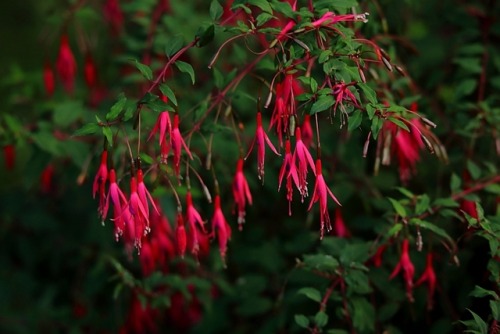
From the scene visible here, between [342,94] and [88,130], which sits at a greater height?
[342,94]

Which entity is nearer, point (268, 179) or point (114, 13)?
point (268, 179)

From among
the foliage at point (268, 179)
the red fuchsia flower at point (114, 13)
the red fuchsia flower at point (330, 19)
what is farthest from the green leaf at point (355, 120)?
the red fuchsia flower at point (114, 13)

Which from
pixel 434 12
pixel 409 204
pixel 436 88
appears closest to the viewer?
pixel 409 204

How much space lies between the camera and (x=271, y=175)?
5.93 feet

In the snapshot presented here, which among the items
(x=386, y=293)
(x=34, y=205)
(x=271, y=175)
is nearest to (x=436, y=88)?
(x=271, y=175)

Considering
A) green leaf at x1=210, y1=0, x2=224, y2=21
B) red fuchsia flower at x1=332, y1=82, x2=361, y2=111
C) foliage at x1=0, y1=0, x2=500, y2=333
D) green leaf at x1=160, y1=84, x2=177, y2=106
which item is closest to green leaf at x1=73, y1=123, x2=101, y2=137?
foliage at x1=0, y1=0, x2=500, y2=333

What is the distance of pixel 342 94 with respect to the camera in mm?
1094

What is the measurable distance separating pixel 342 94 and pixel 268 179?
0.71m

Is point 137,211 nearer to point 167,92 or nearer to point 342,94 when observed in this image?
point 167,92

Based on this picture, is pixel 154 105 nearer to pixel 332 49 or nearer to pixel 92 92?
pixel 332 49

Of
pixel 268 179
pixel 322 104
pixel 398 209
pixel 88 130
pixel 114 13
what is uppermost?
pixel 322 104

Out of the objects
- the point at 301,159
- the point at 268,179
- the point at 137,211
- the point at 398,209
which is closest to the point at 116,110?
the point at 137,211

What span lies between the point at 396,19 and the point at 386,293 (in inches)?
24.0

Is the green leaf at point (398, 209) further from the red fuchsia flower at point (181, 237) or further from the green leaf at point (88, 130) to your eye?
the green leaf at point (88, 130)
